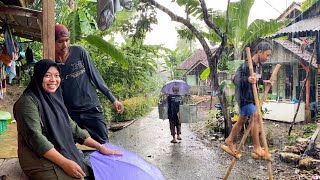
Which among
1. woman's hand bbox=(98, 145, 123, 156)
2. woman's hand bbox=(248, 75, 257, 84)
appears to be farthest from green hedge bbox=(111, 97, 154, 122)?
woman's hand bbox=(98, 145, 123, 156)

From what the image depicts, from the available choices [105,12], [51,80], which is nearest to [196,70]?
[105,12]

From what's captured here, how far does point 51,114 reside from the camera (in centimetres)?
186

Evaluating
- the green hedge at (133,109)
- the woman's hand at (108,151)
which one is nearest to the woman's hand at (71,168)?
the woman's hand at (108,151)

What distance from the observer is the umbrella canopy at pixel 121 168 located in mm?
1921

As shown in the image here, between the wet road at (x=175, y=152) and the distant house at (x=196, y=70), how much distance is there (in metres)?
4.89

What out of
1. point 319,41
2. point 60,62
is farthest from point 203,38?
point 60,62

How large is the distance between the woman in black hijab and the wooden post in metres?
0.56

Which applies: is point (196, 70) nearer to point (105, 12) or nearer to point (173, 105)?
point (173, 105)

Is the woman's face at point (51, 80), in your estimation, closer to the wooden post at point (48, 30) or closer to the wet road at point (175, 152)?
the wooden post at point (48, 30)

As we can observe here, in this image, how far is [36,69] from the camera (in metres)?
1.88

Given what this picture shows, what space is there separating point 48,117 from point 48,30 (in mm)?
932

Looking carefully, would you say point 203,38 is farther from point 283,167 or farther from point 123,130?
point 123,130

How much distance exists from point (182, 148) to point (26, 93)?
5.52 metres

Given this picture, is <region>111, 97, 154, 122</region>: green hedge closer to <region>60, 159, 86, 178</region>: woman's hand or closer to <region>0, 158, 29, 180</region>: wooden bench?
<region>0, 158, 29, 180</region>: wooden bench
